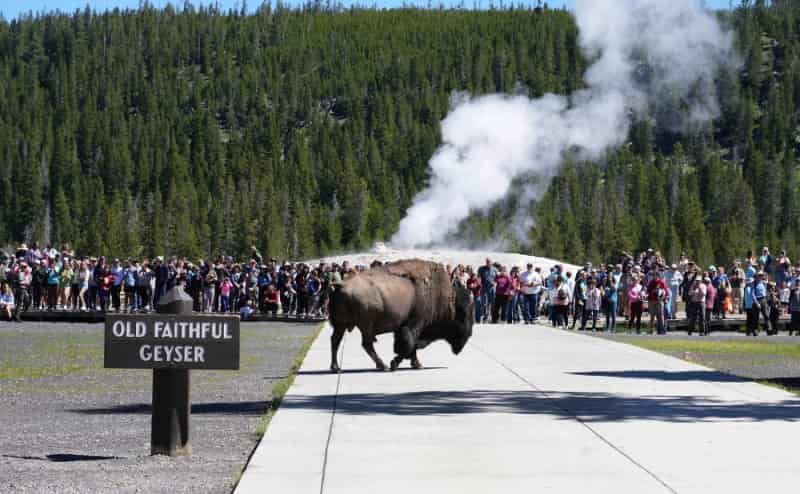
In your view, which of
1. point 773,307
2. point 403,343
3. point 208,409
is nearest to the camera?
point 208,409

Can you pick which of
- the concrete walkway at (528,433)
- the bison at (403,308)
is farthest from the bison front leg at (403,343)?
the concrete walkway at (528,433)

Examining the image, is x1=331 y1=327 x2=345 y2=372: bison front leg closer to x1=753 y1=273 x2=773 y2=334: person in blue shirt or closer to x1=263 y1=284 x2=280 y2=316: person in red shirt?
x1=753 y1=273 x2=773 y2=334: person in blue shirt

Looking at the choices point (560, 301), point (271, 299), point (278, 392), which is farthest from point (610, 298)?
point (278, 392)

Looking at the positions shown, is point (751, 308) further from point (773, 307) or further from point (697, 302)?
point (697, 302)

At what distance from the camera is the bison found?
17.1 m

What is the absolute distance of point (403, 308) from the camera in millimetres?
17578

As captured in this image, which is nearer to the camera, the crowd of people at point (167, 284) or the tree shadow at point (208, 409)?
the tree shadow at point (208, 409)

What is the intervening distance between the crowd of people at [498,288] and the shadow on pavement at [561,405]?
1718 cm

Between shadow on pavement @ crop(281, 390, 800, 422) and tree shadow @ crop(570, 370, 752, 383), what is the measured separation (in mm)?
2290

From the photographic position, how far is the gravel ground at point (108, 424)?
9.05 m

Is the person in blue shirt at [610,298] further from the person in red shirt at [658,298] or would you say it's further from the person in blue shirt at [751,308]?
the person in blue shirt at [751,308]

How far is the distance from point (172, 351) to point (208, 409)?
11.8ft

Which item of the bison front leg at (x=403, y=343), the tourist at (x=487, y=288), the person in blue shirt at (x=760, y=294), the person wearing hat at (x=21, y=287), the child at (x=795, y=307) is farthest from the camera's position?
the person wearing hat at (x=21, y=287)

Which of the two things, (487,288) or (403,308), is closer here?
(403,308)
